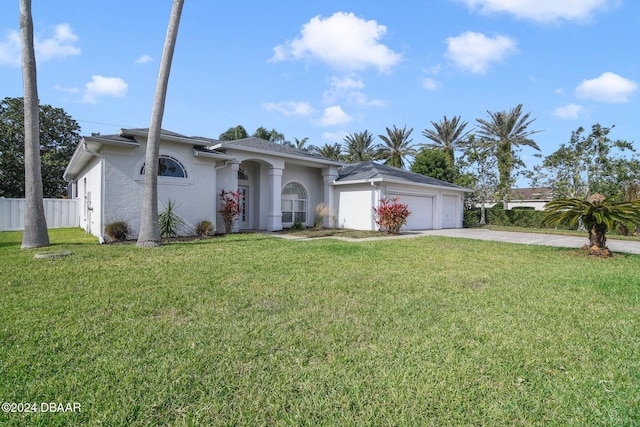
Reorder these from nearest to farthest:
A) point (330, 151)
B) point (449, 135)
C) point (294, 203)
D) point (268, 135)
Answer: point (294, 203), point (449, 135), point (268, 135), point (330, 151)

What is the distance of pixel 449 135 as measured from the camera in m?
30.0

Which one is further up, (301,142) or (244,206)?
(301,142)

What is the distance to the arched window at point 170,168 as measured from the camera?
12.3 m

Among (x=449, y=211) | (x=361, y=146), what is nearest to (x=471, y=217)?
(x=449, y=211)

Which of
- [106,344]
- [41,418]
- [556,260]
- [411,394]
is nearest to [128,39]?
[106,344]

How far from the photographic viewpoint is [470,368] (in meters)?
2.79

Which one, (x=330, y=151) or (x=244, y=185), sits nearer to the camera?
(x=244, y=185)

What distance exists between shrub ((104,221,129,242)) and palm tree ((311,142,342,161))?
2915 cm

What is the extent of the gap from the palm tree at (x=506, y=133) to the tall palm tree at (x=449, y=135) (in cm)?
165

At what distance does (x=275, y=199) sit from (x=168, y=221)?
224 inches

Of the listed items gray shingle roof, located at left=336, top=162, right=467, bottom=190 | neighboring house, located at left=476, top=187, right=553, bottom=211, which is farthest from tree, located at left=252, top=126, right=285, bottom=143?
neighboring house, located at left=476, top=187, right=553, bottom=211

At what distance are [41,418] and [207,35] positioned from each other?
1233cm

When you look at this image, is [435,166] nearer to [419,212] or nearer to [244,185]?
[419,212]

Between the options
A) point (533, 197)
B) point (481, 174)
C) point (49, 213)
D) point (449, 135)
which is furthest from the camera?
point (449, 135)
